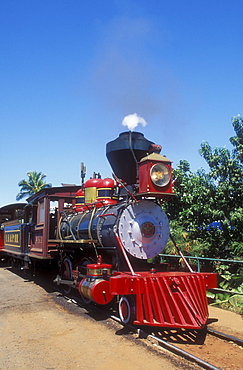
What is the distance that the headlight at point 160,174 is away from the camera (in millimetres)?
6008

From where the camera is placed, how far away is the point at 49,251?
9016 millimetres

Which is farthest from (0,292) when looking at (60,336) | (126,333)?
(126,333)

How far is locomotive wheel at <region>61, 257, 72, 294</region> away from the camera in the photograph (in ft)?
27.0

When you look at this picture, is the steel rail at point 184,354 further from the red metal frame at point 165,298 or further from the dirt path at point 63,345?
the red metal frame at point 165,298

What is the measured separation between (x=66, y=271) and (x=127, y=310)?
10.5ft

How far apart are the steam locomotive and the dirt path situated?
0.49 meters

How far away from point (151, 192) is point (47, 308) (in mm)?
3509

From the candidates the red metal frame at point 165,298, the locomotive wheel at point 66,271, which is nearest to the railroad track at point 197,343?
the red metal frame at point 165,298

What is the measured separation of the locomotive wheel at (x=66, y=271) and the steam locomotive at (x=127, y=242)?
0.02 meters

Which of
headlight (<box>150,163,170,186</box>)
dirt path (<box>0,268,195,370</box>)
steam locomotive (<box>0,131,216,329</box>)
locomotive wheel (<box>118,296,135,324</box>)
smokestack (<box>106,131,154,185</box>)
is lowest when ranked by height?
dirt path (<box>0,268,195,370</box>)

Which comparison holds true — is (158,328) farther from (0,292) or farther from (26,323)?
(0,292)

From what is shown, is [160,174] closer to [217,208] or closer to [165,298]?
[165,298]

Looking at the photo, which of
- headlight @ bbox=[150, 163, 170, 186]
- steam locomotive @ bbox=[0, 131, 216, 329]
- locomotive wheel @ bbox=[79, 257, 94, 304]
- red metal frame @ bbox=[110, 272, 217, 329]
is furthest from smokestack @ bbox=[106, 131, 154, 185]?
red metal frame @ bbox=[110, 272, 217, 329]

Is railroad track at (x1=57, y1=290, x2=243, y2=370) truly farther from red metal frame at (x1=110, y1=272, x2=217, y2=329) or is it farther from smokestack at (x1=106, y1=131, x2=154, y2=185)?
smokestack at (x1=106, y1=131, x2=154, y2=185)
